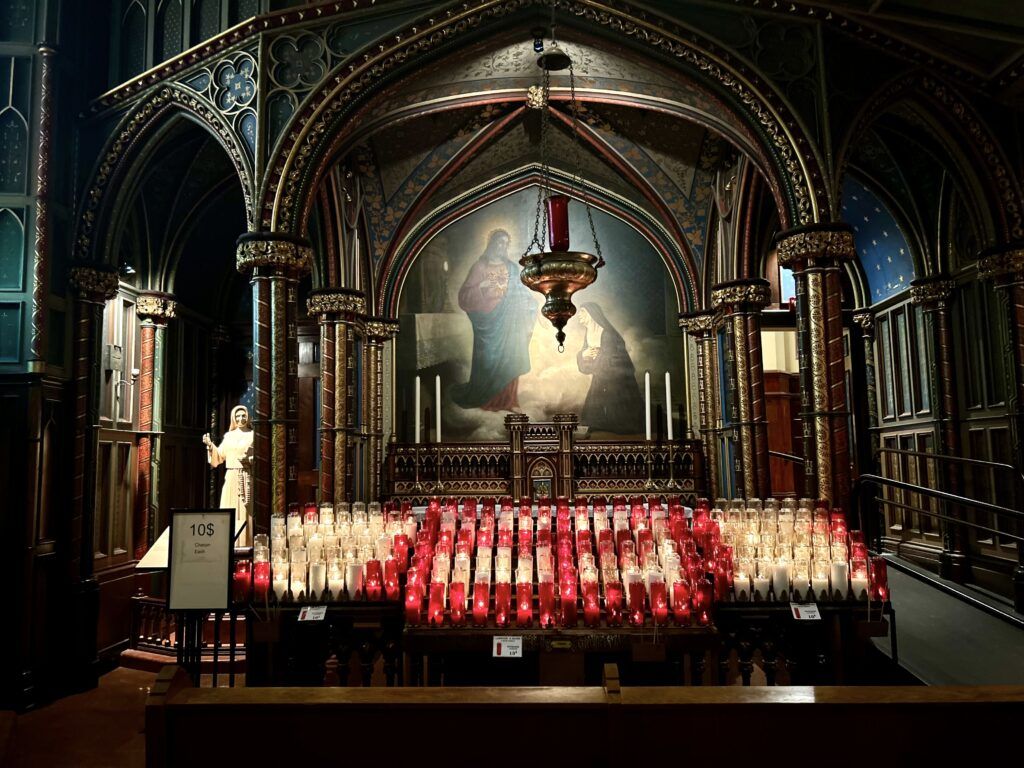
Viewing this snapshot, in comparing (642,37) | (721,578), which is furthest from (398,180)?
(721,578)

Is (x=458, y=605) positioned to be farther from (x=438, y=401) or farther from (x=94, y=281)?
(x=438, y=401)

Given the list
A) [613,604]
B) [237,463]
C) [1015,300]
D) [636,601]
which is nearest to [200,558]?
[613,604]

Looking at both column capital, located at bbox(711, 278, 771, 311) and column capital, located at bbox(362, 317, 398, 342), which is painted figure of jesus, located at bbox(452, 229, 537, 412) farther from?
column capital, located at bbox(711, 278, 771, 311)

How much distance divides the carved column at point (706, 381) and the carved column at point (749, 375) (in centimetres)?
146

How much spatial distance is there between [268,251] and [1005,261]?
727 cm

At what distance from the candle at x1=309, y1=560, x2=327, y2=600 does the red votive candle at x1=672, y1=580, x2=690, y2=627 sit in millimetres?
2109

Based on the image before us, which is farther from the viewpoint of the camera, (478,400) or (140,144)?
(478,400)

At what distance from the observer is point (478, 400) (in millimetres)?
13453

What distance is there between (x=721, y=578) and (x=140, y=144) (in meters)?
7.09

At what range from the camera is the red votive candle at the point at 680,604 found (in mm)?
4281

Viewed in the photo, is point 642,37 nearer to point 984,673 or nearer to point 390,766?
point 984,673

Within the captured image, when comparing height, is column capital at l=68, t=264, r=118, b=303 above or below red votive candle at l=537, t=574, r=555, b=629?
above

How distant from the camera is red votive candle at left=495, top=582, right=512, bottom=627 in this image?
172 inches

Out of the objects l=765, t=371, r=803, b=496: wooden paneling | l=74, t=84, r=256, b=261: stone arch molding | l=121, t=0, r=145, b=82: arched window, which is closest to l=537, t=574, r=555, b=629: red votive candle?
l=74, t=84, r=256, b=261: stone arch molding
